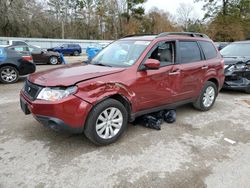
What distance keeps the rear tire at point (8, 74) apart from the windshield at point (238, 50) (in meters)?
7.32

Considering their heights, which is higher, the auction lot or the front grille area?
the front grille area

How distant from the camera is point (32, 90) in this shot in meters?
3.45

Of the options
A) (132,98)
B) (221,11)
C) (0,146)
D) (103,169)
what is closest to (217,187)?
(103,169)

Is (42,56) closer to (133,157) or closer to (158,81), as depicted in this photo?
(158,81)

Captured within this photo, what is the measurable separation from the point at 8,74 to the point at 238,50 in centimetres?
796

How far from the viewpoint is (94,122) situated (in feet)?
10.8

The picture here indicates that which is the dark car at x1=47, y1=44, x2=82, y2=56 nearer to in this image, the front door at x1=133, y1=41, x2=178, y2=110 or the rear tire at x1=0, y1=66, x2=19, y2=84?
the rear tire at x1=0, y1=66, x2=19, y2=84

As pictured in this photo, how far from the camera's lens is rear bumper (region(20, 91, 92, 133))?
121 inches

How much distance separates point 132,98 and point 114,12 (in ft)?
127

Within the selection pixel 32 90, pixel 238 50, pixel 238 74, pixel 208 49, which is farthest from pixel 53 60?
pixel 32 90

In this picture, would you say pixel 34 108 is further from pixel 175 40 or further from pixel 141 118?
pixel 175 40

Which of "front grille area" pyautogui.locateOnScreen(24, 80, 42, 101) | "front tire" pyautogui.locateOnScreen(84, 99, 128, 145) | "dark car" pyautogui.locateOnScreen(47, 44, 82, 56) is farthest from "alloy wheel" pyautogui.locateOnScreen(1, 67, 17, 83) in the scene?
"dark car" pyautogui.locateOnScreen(47, 44, 82, 56)

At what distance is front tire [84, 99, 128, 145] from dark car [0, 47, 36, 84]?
238 inches

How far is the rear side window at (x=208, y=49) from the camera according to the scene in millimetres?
5123
